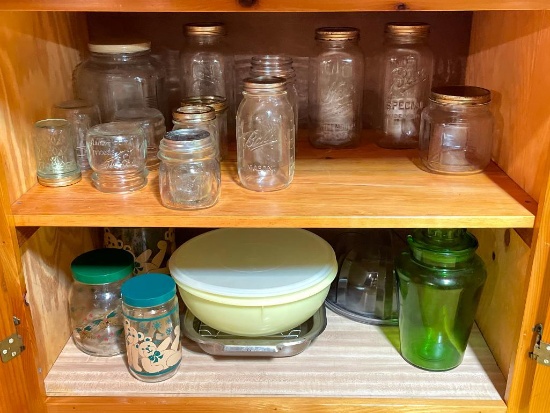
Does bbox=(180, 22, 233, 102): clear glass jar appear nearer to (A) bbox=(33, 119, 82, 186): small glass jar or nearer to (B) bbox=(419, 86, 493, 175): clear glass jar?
(A) bbox=(33, 119, 82, 186): small glass jar

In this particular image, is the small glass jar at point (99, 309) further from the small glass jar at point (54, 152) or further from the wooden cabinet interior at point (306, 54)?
the small glass jar at point (54, 152)

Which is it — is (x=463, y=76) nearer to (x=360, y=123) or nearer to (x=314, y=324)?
(x=360, y=123)

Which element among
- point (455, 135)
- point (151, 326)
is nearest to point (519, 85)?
point (455, 135)

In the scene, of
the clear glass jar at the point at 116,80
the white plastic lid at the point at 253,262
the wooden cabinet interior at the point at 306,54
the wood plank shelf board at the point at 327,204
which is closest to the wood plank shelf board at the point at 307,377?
the wooden cabinet interior at the point at 306,54

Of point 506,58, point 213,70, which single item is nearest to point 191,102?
point 213,70

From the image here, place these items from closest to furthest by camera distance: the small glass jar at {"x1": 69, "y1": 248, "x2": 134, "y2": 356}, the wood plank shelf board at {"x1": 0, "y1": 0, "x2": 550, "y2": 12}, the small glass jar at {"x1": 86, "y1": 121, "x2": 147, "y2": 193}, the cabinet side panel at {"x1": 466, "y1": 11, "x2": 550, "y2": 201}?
the wood plank shelf board at {"x1": 0, "y1": 0, "x2": 550, "y2": 12}
the cabinet side panel at {"x1": 466, "y1": 11, "x2": 550, "y2": 201}
the small glass jar at {"x1": 86, "y1": 121, "x2": 147, "y2": 193}
the small glass jar at {"x1": 69, "y1": 248, "x2": 134, "y2": 356}

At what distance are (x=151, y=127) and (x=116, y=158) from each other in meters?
0.11

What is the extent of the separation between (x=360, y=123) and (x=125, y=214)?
20.3 inches

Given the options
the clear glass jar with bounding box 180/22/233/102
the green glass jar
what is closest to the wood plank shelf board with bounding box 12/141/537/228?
the green glass jar

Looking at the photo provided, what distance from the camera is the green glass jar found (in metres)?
1.01

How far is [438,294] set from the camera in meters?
1.03

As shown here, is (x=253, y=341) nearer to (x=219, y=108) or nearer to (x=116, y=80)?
(x=219, y=108)

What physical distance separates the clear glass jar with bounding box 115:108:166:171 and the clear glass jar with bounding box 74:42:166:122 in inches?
2.2

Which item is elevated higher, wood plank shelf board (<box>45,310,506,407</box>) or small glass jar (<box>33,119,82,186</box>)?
small glass jar (<box>33,119,82,186</box>)
